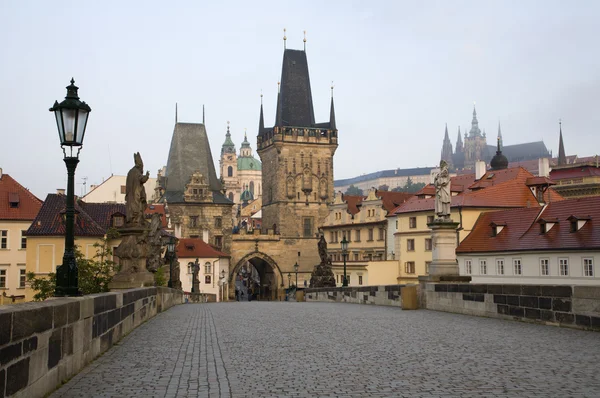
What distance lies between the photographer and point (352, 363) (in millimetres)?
9500

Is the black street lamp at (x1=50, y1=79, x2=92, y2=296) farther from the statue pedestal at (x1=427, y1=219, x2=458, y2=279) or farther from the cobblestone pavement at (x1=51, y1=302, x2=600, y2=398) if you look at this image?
the statue pedestal at (x1=427, y1=219, x2=458, y2=279)

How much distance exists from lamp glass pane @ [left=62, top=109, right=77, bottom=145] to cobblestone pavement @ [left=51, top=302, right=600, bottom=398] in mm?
3012

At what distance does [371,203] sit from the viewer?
76.4 meters

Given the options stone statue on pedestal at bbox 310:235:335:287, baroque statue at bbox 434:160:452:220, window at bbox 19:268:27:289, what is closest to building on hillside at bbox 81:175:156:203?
window at bbox 19:268:27:289

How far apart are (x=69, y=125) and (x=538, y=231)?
127 ft

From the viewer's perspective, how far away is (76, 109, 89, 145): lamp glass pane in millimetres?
10609

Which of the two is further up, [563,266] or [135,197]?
[135,197]

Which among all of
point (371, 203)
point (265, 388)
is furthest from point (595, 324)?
point (371, 203)

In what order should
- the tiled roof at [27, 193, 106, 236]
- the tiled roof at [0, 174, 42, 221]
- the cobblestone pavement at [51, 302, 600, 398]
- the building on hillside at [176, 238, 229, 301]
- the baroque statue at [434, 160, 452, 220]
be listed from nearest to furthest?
the cobblestone pavement at [51, 302, 600, 398] → the baroque statue at [434, 160, 452, 220] → the tiled roof at [27, 193, 106, 236] → the tiled roof at [0, 174, 42, 221] → the building on hillside at [176, 238, 229, 301]

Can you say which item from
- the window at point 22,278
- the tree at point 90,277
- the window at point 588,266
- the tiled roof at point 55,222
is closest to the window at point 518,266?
the window at point 588,266

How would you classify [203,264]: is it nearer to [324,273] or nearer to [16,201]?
[16,201]

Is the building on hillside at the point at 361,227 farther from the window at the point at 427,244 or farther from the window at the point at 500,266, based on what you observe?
the window at the point at 500,266

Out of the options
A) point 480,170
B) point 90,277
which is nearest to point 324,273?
point 90,277

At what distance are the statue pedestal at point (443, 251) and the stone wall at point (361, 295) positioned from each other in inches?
70.6
